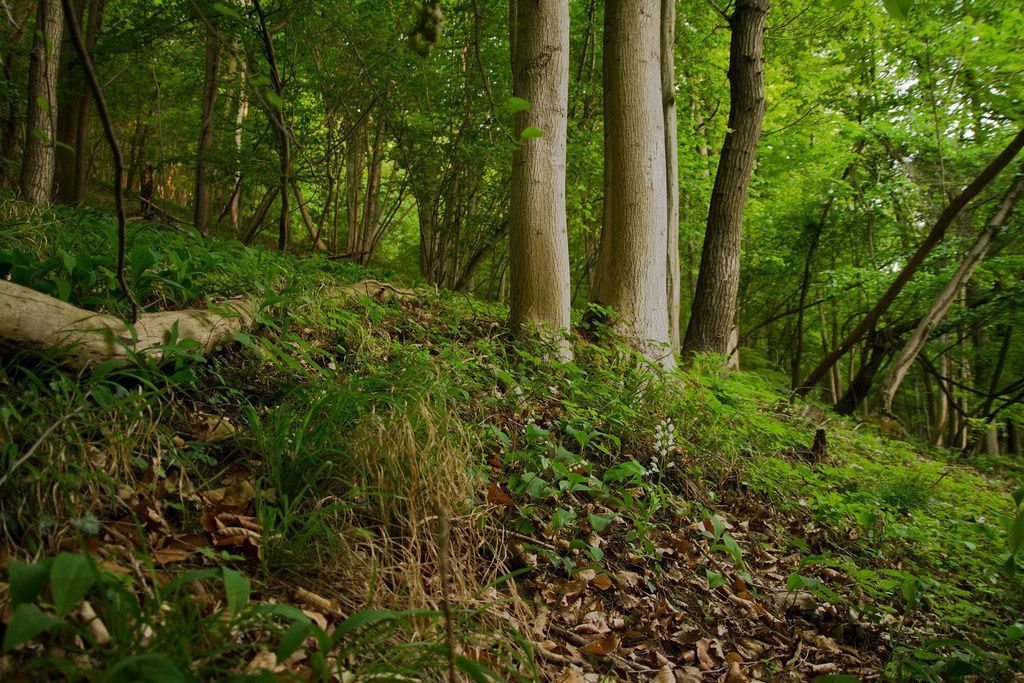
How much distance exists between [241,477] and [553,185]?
2.94 m

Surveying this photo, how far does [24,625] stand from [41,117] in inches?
231

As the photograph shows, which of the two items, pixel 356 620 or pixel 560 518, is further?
pixel 560 518

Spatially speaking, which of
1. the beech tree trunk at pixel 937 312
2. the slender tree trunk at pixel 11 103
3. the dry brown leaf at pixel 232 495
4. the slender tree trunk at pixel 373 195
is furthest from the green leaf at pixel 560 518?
the slender tree trunk at pixel 11 103

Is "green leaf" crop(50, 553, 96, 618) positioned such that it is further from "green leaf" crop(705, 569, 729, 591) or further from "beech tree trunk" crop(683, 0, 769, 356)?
"beech tree trunk" crop(683, 0, 769, 356)

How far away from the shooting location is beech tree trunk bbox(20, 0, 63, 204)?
4.57 m

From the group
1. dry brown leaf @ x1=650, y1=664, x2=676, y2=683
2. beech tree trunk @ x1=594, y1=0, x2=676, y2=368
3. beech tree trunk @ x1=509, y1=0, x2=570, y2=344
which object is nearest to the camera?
dry brown leaf @ x1=650, y1=664, x2=676, y2=683

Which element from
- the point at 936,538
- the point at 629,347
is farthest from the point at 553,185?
the point at 936,538

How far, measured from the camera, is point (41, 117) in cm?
487

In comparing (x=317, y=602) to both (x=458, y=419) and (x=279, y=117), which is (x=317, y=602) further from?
(x=279, y=117)

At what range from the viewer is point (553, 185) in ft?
13.0

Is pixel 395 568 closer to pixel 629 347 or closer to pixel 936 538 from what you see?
pixel 629 347

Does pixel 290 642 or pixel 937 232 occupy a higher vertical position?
pixel 937 232

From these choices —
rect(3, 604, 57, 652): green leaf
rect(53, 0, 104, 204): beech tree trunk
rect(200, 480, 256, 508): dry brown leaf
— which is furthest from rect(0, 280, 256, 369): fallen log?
rect(53, 0, 104, 204): beech tree trunk

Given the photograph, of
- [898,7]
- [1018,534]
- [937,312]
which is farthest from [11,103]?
[937,312]
